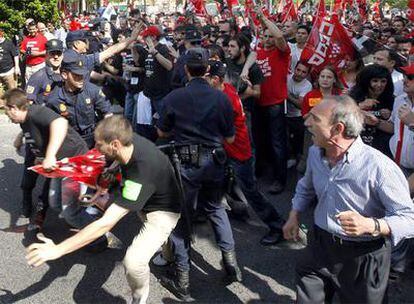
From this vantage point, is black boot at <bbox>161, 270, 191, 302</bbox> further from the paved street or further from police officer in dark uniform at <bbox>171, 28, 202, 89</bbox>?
police officer in dark uniform at <bbox>171, 28, 202, 89</bbox>

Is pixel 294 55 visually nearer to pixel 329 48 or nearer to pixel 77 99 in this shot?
pixel 329 48

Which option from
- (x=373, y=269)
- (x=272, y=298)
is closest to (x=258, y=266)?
(x=272, y=298)

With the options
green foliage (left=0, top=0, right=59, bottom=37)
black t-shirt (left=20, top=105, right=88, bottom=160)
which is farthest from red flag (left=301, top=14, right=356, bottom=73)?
green foliage (left=0, top=0, right=59, bottom=37)

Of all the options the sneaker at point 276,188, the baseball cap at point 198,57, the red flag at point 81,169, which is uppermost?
the baseball cap at point 198,57

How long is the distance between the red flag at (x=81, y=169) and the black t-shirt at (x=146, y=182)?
2.46ft

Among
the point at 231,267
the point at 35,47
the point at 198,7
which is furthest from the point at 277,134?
the point at 198,7

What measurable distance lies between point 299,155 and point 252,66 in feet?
6.04

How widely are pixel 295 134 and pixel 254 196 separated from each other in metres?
2.33

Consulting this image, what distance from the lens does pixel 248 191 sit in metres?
4.68

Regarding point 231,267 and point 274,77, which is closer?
point 231,267

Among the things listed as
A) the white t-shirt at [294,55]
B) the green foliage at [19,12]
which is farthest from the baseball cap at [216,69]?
the green foliage at [19,12]

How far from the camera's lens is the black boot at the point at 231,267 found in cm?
395

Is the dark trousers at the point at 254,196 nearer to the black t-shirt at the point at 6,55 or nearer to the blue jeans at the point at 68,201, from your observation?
the blue jeans at the point at 68,201

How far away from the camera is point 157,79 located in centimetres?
662
